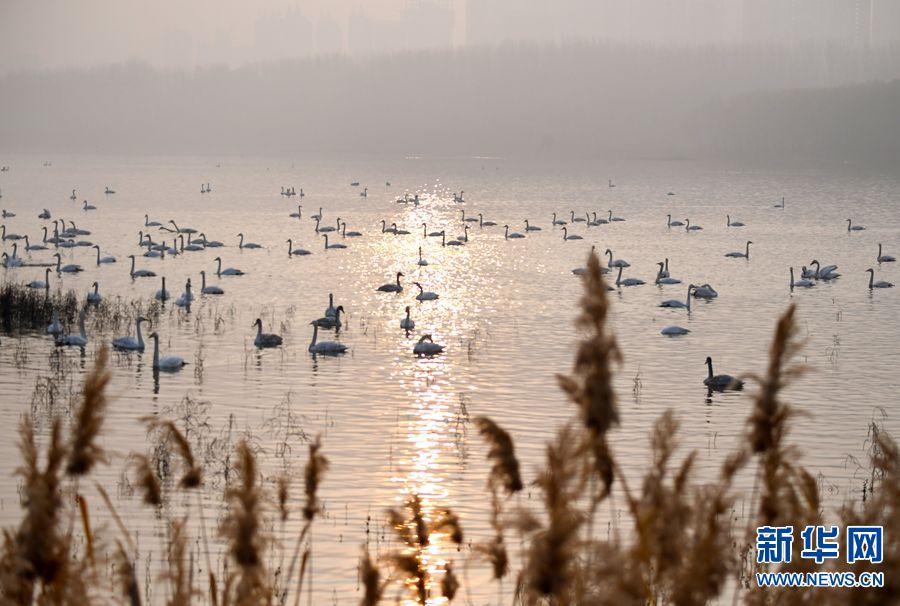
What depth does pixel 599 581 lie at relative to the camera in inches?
142

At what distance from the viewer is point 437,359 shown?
91.5 ft

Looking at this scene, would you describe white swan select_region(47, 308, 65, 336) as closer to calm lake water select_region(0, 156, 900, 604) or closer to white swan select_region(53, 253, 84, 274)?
calm lake water select_region(0, 156, 900, 604)

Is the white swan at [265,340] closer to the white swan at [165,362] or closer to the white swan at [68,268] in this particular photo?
the white swan at [165,362]

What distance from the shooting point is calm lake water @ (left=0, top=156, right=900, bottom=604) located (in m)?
17.2

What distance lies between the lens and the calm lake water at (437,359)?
17.2m

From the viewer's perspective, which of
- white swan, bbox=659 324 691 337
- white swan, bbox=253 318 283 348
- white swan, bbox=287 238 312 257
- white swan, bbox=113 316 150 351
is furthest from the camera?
white swan, bbox=287 238 312 257

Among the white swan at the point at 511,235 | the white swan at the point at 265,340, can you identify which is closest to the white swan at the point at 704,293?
the white swan at the point at 265,340

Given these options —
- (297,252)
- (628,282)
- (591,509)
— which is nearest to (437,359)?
(628,282)

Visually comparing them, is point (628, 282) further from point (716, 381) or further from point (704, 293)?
point (716, 381)

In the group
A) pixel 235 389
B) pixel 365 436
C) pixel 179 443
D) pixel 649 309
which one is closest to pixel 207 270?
pixel 649 309

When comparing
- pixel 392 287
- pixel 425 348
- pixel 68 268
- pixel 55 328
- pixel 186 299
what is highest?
pixel 68 268

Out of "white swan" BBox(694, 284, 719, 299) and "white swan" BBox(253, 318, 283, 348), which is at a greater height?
"white swan" BBox(694, 284, 719, 299)

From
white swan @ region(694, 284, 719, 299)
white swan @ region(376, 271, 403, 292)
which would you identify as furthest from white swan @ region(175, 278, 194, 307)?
white swan @ region(694, 284, 719, 299)

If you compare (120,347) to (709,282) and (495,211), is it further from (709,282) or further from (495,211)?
(495,211)
